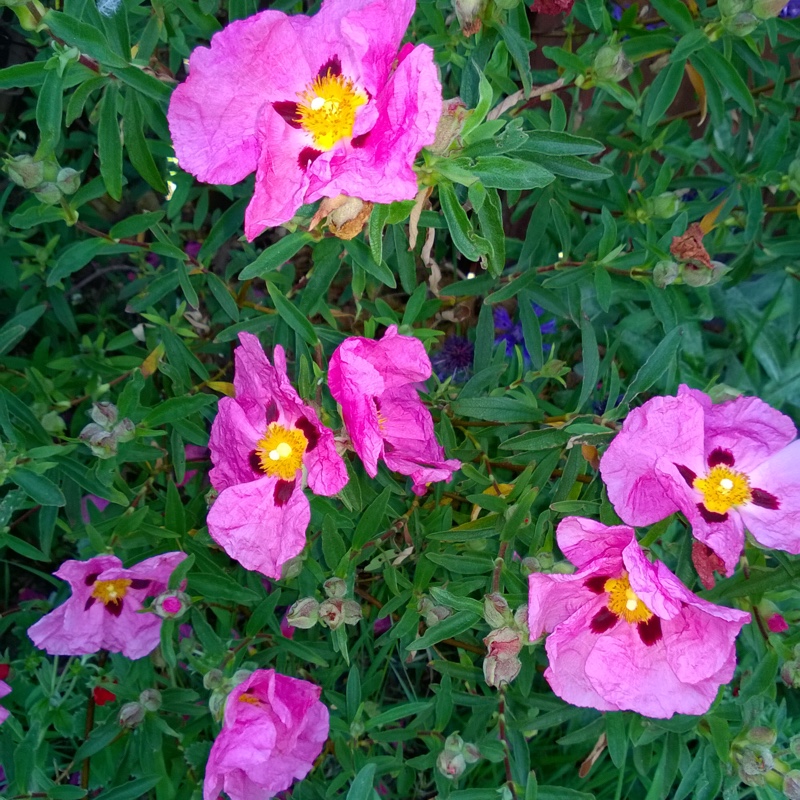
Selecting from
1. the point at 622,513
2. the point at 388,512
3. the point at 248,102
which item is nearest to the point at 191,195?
the point at 248,102

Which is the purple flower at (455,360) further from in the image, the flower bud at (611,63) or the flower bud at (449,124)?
the flower bud at (449,124)

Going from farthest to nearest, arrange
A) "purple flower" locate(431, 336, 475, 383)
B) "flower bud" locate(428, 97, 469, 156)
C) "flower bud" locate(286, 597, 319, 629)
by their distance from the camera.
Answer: "purple flower" locate(431, 336, 475, 383) → "flower bud" locate(286, 597, 319, 629) → "flower bud" locate(428, 97, 469, 156)

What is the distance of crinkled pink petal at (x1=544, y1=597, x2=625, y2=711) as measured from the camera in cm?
173

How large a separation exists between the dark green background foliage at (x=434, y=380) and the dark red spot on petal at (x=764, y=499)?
0.13 meters

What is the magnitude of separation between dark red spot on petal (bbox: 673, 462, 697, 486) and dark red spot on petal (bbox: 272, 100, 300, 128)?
1.11 meters

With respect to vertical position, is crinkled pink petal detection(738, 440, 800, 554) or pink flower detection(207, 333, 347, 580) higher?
pink flower detection(207, 333, 347, 580)

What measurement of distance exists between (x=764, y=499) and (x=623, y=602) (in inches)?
16.2

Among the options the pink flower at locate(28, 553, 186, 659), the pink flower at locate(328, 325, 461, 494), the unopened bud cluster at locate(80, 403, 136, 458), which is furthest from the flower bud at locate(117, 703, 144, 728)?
the pink flower at locate(328, 325, 461, 494)

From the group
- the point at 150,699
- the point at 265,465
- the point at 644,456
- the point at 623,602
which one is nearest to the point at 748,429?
the point at 644,456

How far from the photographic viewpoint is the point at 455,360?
2664 mm

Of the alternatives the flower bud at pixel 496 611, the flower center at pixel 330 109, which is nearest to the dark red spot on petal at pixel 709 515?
the flower bud at pixel 496 611

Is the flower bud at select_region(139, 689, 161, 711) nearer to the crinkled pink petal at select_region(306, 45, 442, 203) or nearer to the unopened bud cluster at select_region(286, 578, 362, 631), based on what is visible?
the unopened bud cluster at select_region(286, 578, 362, 631)

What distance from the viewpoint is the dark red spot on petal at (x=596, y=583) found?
5.85 feet

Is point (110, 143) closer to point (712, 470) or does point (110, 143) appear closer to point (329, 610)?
point (329, 610)
